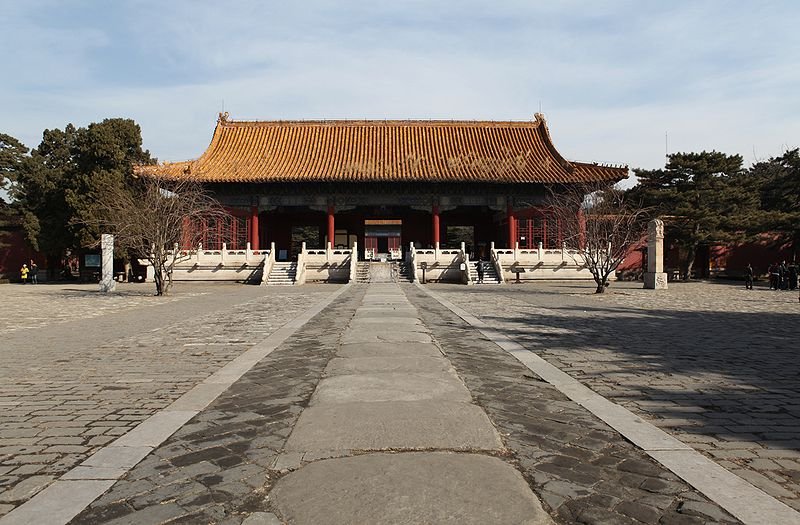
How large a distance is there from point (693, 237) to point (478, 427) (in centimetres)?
2845

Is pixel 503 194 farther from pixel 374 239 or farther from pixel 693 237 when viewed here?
pixel 374 239

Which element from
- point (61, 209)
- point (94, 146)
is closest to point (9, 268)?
point (61, 209)

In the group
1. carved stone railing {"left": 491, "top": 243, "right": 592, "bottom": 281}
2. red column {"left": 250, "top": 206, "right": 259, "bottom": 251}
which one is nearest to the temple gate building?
red column {"left": 250, "top": 206, "right": 259, "bottom": 251}

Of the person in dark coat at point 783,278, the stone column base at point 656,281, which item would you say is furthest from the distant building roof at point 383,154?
the person in dark coat at point 783,278

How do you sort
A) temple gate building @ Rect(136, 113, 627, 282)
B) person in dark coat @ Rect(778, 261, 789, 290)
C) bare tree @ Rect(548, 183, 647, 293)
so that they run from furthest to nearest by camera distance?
1. temple gate building @ Rect(136, 113, 627, 282)
2. person in dark coat @ Rect(778, 261, 789, 290)
3. bare tree @ Rect(548, 183, 647, 293)

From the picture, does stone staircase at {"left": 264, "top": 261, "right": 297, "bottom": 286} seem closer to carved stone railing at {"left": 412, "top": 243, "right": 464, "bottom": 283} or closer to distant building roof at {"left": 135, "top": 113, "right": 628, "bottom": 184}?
distant building roof at {"left": 135, "top": 113, "right": 628, "bottom": 184}

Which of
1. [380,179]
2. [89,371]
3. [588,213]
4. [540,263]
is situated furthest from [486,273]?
[89,371]

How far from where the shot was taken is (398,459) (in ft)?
9.00

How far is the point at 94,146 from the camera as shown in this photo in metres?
29.5

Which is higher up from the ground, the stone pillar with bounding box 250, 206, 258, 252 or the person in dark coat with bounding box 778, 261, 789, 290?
the stone pillar with bounding box 250, 206, 258, 252

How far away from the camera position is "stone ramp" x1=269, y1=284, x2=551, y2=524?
86.4 inches

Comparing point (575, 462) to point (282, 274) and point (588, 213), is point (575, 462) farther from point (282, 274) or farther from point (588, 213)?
point (282, 274)

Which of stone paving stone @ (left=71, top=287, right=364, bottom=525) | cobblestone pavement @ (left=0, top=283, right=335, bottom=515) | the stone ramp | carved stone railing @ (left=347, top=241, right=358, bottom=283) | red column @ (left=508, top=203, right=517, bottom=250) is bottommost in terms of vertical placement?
cobblestone pavement @ (left=0, top=283, right=335, bottom=515)

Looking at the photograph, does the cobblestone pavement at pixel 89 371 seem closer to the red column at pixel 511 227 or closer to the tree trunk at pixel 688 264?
the red column at pixel 511 227
